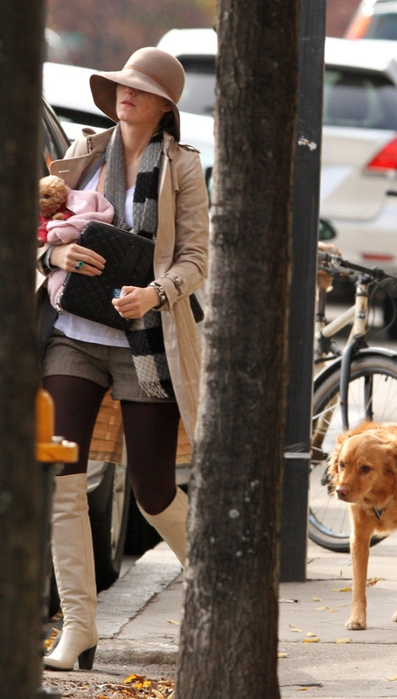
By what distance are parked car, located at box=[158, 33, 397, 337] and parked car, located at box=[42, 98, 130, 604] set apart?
23.2 ft

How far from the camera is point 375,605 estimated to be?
514cm

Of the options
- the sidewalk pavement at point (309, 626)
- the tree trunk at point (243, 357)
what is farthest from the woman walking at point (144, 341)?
the tree trunk at point (243, 357)

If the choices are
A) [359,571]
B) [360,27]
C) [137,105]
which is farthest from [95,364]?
[360,27]

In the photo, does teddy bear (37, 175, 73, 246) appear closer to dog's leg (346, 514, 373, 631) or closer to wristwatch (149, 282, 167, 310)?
wristwatch (149, 282, 167, 310)

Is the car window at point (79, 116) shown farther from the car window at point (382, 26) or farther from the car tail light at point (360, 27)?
the car tail light at point (360, 27)

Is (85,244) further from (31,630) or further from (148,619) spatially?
(31,630)

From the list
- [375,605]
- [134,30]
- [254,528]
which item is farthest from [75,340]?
[134,30]

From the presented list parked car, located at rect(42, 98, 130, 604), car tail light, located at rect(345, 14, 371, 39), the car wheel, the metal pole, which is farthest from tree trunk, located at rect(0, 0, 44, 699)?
car tail light, located at rect(345, 14, 371, 39)

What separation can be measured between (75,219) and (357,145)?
887cm

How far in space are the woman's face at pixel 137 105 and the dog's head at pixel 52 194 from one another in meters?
0.31

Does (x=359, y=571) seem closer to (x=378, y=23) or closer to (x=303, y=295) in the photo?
(x=303, y=295)

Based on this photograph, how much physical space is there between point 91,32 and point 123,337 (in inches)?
1510

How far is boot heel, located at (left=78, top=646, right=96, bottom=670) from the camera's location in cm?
418

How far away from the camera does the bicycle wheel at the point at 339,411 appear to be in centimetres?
611
